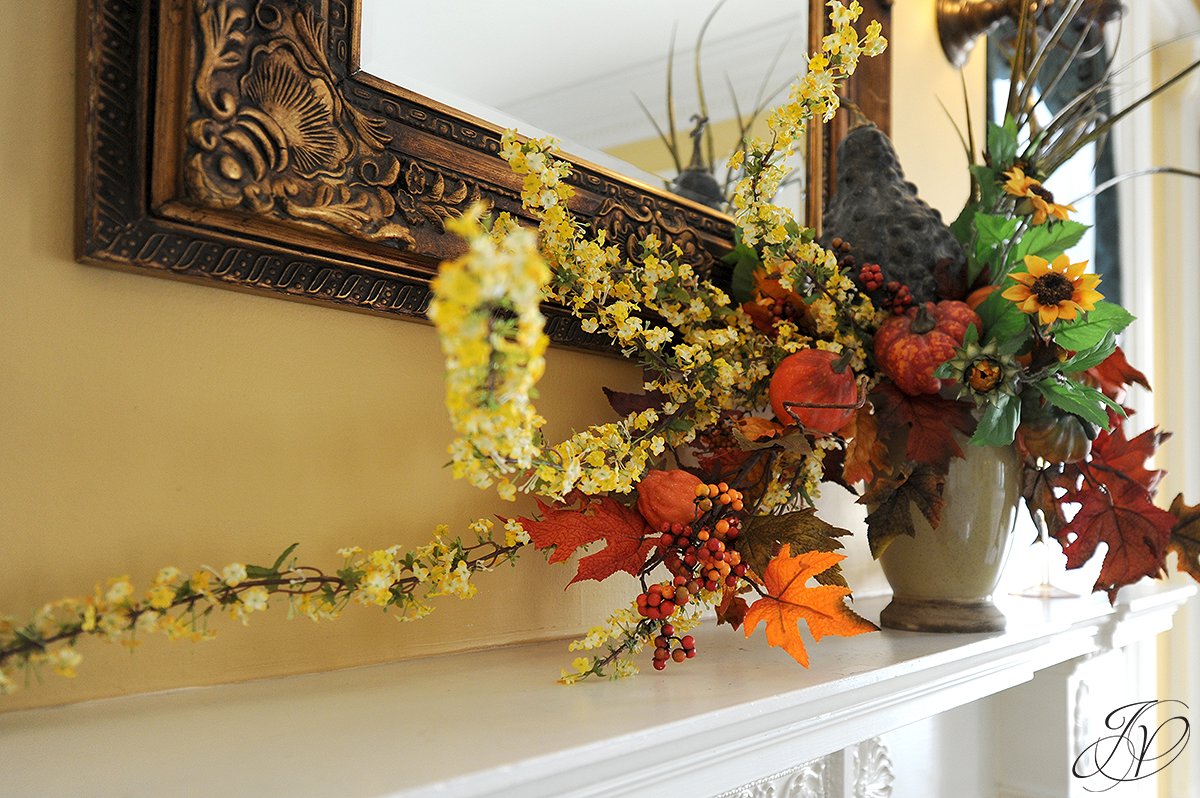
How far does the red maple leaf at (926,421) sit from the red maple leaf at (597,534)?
22 cm

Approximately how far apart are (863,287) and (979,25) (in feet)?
2.25

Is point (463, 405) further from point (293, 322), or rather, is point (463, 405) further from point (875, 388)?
point (875, 388)

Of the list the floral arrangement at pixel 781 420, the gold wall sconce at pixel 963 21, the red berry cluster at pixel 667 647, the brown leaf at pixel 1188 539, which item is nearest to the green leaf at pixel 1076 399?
the floral arrangement at pixel 781 420

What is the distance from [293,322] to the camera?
551 mm

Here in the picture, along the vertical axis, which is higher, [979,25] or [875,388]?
[979,25]

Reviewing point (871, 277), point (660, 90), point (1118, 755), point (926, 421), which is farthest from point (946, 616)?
point (1118, 755)

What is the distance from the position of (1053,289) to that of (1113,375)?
0.84 feet

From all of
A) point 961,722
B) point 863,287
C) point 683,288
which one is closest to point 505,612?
point 683,288

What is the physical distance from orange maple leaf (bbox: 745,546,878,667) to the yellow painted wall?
200mm

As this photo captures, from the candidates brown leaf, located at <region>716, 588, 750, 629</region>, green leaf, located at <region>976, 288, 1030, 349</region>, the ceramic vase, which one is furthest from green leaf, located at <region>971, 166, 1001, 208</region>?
brown leaf, located at <region>716, 588, 750, 629</region>

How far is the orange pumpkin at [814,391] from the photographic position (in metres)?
0.63

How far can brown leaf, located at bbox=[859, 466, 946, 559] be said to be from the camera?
69 centimetres

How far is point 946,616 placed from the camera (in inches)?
28.8

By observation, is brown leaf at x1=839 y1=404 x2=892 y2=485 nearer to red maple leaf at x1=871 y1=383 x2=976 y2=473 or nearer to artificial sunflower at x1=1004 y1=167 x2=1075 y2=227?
red maple leaf at x1=871 y1=383 x2=976 y2=473
